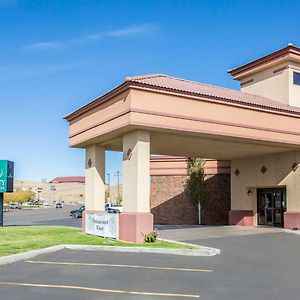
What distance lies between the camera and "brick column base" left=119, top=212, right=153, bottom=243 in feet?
60.5

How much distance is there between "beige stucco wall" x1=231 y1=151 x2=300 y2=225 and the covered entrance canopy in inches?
19.1

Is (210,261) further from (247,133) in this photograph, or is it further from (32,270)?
(247,133)

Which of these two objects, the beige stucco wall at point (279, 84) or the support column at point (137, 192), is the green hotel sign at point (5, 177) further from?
the beige stucco wall at point (279, 84)

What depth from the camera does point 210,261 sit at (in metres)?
14.2

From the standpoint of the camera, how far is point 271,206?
28.4 meters

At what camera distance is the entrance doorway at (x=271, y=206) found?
2755cm

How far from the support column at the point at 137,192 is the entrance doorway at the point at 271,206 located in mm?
11458

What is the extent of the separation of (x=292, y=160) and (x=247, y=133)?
554cm

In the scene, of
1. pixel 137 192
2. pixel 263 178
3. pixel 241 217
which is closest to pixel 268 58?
pixel 263 178

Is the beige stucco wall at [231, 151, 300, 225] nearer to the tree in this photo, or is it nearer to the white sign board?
the tree

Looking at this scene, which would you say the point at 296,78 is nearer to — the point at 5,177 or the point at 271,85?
the point at 271,85

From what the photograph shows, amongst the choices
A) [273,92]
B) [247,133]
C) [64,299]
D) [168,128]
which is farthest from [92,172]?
[64,299]

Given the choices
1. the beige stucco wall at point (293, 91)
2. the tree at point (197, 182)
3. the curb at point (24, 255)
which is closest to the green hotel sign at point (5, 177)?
the tree at point (197, 182)

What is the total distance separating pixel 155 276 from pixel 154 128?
8384 mm
